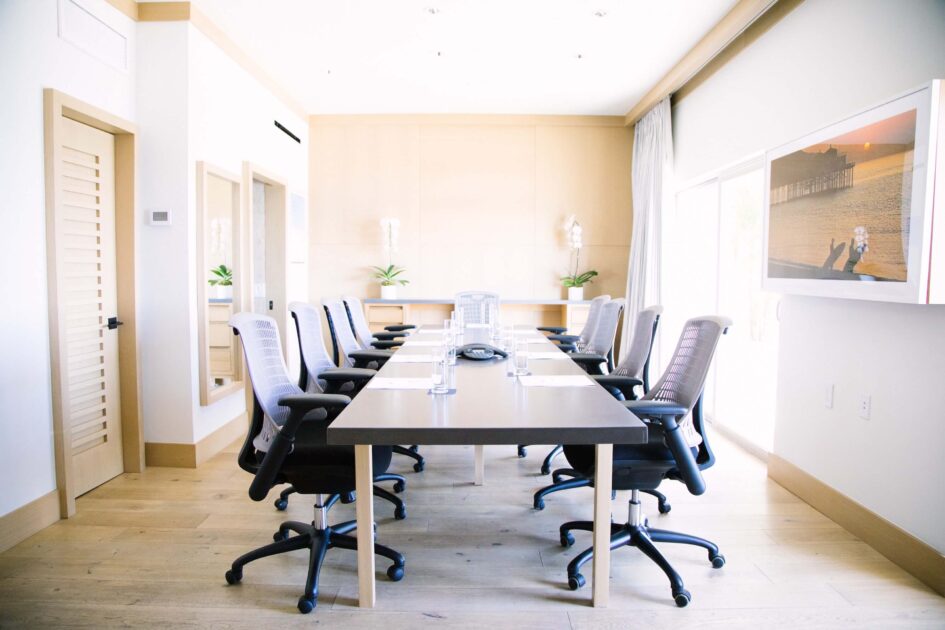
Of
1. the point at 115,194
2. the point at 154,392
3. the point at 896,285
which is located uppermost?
the point at 115,194

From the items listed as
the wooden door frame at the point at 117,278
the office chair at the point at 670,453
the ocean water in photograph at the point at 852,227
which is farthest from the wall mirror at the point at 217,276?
the ocean water in photograph at the point at 852,227

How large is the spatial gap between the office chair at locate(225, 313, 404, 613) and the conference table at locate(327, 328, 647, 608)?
18cm

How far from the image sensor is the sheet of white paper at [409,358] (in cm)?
309

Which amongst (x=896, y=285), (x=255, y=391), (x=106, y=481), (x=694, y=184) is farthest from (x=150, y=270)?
(x=694, y=184)

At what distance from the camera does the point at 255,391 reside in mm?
2166

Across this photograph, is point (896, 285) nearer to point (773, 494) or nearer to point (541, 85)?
point (773, 494)

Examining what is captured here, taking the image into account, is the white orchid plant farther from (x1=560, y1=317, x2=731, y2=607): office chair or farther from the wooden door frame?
the wooden door frame

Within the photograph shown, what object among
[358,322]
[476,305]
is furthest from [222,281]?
[476,305]

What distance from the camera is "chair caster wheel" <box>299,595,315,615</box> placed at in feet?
6.88

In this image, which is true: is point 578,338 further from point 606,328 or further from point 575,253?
point 575,253

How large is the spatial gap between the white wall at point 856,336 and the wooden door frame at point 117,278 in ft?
13.2

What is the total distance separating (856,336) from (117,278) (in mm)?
4233

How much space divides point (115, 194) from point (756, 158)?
434cm

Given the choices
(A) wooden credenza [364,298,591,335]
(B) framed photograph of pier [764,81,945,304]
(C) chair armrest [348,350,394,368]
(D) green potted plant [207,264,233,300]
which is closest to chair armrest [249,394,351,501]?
(C) chair armrest [348,350,394,368]
